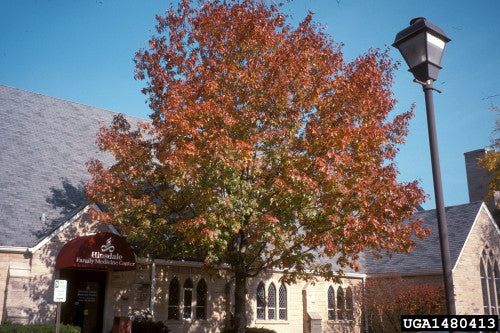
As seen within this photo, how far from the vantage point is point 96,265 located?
54.3 ft

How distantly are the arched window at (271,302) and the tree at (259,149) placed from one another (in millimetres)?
7781

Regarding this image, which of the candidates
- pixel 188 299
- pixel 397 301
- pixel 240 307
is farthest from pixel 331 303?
pixel 240 307

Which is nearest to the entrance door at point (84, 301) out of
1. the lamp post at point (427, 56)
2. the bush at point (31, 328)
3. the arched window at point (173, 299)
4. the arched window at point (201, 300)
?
the arched window at point (173, 299)

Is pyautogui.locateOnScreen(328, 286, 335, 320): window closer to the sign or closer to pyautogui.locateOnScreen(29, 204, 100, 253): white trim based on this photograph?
pyautogui.locateOnScreen(29, 204, 100, 253): white trim

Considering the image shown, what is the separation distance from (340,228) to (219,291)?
30.0 ft

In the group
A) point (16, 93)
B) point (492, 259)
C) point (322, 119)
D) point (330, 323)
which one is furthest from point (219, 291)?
point (492, 259)

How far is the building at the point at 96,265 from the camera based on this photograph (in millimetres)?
16625

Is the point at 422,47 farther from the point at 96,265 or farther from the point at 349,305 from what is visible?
the point at 349,305

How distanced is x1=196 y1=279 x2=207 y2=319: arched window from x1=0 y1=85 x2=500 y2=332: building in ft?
0.15

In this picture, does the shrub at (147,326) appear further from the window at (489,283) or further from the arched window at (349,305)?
the window at (489,283)

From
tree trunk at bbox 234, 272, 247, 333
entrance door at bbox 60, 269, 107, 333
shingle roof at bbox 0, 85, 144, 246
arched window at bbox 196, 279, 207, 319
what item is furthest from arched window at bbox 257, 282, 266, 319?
shingle roof at bbox 0, 85, 144, 246

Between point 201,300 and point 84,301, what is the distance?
537 cm

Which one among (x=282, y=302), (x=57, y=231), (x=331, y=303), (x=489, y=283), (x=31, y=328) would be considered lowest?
(x=31, y=328)

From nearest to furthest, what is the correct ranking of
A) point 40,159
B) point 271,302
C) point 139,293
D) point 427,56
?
point 427,56, point 139,293, point 40,159, point 271,302
